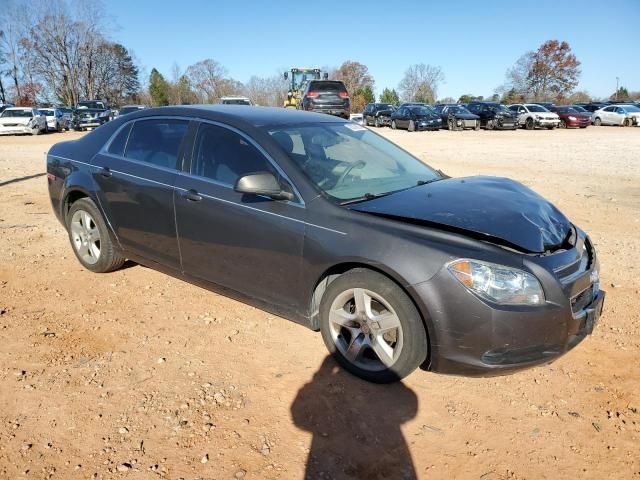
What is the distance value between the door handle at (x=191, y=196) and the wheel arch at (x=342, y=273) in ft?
3.84

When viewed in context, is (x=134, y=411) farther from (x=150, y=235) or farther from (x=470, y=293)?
(x=470, y=293)

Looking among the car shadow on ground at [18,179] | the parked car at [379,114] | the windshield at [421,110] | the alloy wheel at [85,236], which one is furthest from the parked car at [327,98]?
the alloy wheel at [85,236]

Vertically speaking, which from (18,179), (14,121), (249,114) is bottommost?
(18,179)

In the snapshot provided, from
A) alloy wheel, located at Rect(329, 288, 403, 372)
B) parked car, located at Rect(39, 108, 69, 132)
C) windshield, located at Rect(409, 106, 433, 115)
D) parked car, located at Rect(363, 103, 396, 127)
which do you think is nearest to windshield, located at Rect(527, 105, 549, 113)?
windshield, located at Rect(409, 106, 433, 115)

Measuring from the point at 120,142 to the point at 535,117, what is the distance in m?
31.0

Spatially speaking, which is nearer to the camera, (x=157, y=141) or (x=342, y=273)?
(x=342, y=273)

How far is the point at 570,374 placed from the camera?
10.4 ft

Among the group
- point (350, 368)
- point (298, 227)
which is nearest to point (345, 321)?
point (350, 368)

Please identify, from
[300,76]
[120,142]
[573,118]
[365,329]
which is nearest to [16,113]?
[300,76]

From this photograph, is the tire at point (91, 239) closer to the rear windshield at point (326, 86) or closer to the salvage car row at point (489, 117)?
the rear windshield at point (326, 86)

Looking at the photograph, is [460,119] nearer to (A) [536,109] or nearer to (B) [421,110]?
(B) [421,110]

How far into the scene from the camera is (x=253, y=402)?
2932mm

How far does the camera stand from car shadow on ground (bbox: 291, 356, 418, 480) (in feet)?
7.93

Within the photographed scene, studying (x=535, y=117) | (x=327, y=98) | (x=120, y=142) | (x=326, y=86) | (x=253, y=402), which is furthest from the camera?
(x=535, y=117)
